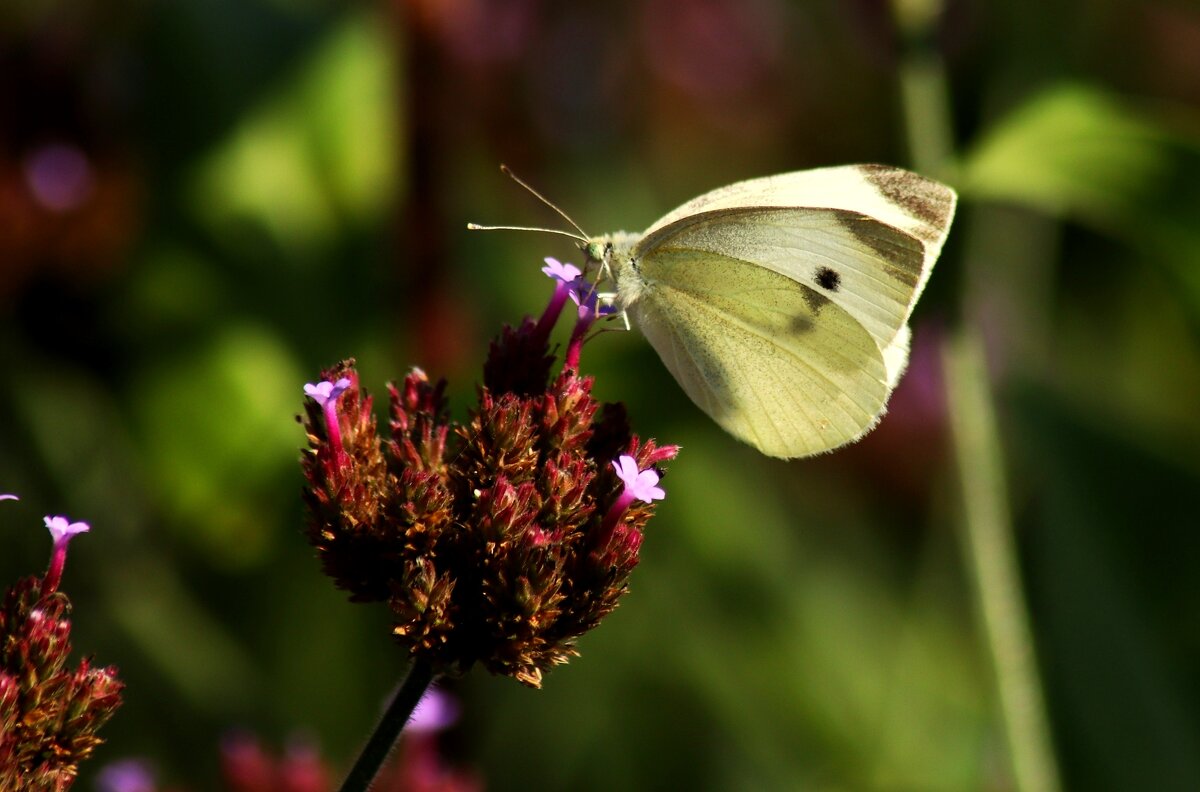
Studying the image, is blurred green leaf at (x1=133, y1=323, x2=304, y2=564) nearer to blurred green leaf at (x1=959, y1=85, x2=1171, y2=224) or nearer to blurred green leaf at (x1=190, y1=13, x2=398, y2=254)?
blurred green leaf at (x1=190, y1=13, x2=398, y2=254)

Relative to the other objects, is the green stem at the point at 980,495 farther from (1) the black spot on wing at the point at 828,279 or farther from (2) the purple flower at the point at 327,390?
(2) the purple flower at the point at 327,390

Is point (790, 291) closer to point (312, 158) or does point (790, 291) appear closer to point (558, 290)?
point (558, 290)

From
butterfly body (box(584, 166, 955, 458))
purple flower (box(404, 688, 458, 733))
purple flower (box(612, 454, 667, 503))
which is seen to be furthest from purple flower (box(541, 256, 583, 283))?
purple flower (box(404, 688, 458, 733))

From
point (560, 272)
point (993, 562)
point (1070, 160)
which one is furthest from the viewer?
point (993, 562)

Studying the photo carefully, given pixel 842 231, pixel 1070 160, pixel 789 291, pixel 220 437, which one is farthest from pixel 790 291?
pixel 220 437

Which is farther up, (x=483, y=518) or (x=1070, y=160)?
(x=1070, y=160)

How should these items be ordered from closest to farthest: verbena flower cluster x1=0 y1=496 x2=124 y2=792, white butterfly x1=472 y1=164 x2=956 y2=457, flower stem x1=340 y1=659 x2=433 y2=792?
flower stem x1=340 y1=659 x2=433 y2=792
verbena flower cluster x1=0 y1=496 x2=124 y2=792
white butterfly x1=472 y1=164 x2=956 y2=457

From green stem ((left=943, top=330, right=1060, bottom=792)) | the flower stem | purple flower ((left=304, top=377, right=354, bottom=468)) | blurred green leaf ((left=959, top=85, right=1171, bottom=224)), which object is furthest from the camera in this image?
green stem ((left=943, top=330, right=1060, bottom=792))
